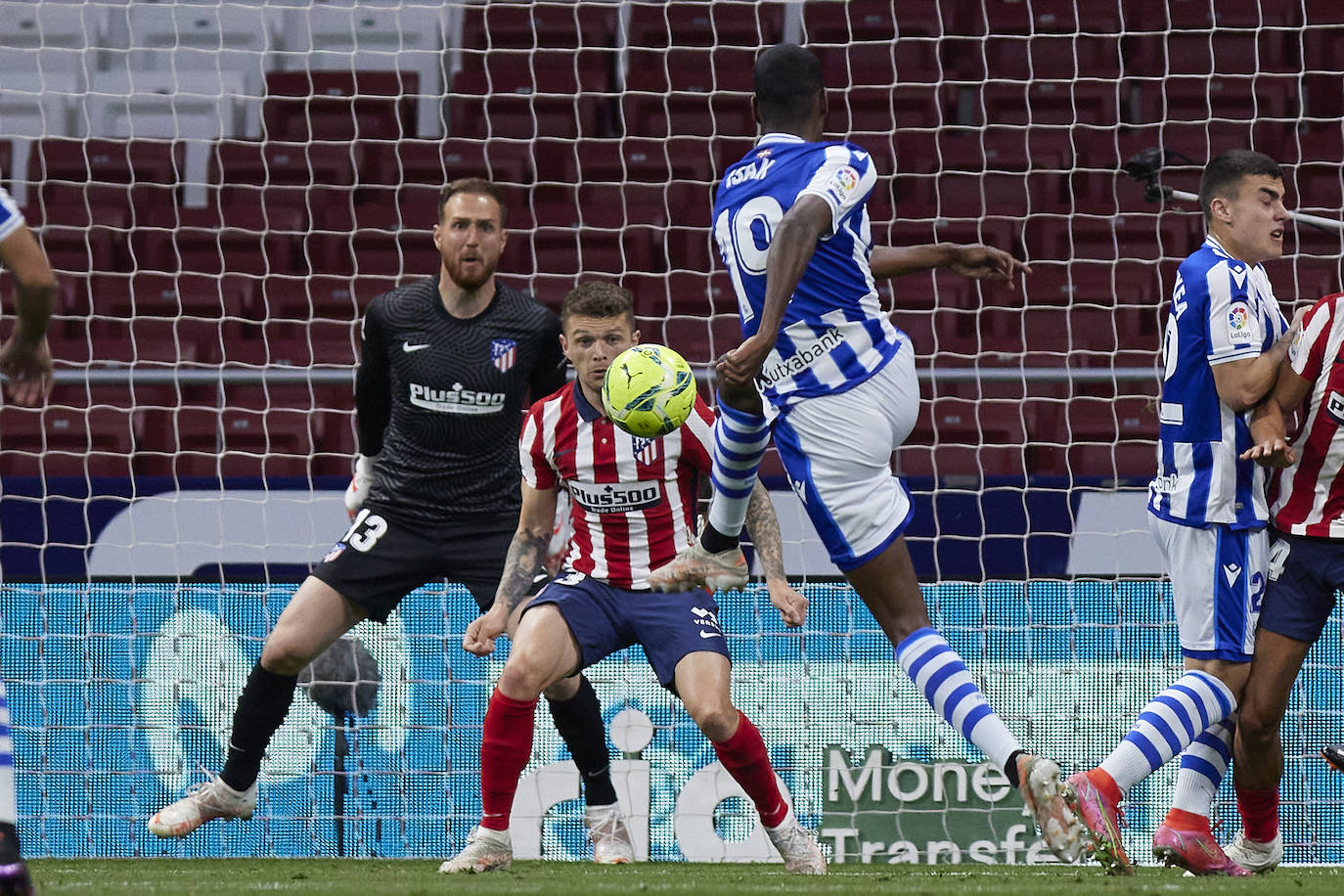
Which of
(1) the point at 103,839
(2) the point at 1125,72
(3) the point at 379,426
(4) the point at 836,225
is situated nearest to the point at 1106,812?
(4) the point at 836,225

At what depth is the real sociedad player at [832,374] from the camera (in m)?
4.31

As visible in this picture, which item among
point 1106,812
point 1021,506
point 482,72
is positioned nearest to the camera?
point 1106,812

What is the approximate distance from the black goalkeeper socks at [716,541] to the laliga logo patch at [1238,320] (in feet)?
4.82

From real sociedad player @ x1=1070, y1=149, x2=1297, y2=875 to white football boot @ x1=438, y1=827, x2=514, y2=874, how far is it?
1710mm

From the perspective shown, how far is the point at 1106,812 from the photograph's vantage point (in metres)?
4.20

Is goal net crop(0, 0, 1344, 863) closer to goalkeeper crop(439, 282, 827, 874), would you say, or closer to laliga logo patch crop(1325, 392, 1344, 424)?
goalkeeper crop(439, 282, 827, 874)

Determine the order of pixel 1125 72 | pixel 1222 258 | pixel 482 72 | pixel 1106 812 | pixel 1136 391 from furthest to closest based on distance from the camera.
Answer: pixel 482 72 → pixel 1125 72 → pixel 1136 391 → pixel 1222 258 → pixel 1106 812

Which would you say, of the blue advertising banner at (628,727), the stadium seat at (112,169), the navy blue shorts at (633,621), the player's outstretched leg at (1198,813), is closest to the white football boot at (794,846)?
the navy blue shorts at (633,621)

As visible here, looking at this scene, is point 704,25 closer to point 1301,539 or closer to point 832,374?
point 1301,539

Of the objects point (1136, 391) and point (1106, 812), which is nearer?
point (1106, 812)

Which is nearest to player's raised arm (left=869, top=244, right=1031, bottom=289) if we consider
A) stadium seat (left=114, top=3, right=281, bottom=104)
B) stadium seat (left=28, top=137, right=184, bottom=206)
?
stadium seat (left=28, top=137, right=184, bottom=206)

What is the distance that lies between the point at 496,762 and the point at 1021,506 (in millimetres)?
2951

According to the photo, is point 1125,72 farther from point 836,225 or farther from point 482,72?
point 836,225

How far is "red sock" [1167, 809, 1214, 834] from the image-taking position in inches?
195
